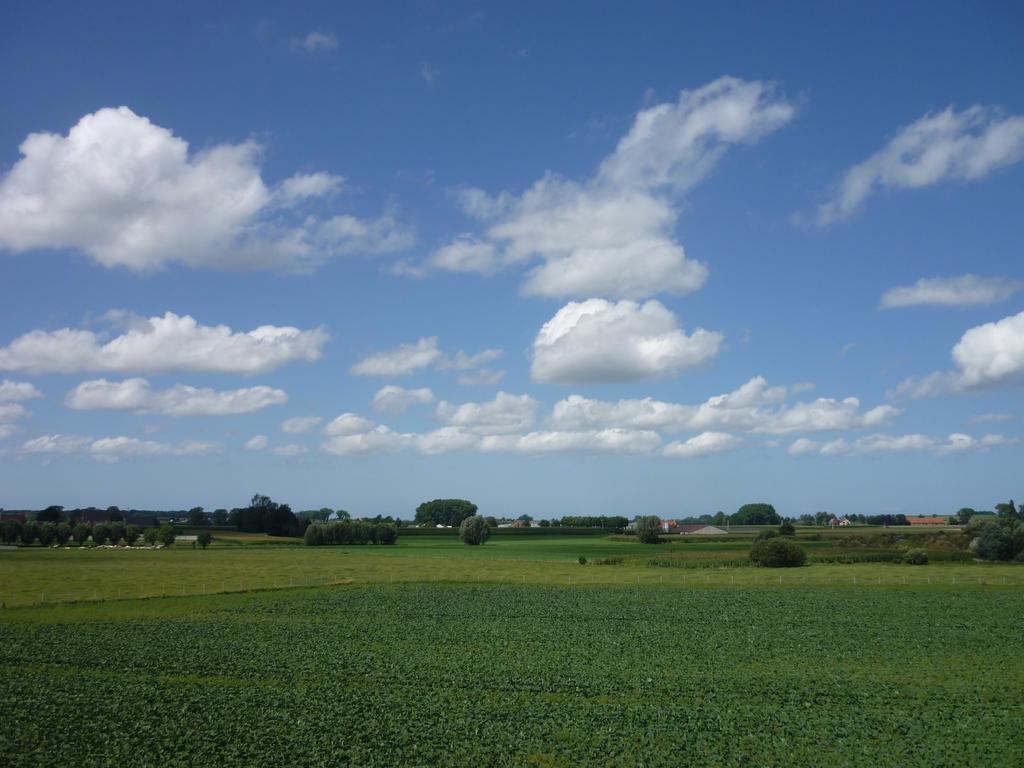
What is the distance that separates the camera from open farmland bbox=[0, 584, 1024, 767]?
2488 centimetres

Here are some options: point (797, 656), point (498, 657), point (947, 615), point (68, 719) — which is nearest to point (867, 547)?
point (947, 615)

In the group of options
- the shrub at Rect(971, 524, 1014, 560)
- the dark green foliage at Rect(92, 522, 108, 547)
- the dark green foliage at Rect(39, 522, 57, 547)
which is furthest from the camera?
the dark green foliage at Rect(92, 522, 108, 547)

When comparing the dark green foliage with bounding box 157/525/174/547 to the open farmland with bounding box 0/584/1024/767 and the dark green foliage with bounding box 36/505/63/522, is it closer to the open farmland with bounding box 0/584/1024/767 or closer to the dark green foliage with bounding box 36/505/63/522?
the dark green foliage with bounding box 36/505/63/522

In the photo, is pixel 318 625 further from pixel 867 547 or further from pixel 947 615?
pixel 867 547

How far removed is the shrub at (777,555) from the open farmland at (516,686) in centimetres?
4406

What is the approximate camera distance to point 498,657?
3875 centimetres

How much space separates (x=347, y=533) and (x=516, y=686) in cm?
13433

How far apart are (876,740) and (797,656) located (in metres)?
13.9

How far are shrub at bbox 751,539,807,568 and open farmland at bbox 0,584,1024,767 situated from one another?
44062 millimetres

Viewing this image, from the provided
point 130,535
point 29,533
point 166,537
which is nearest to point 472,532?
point 166,537

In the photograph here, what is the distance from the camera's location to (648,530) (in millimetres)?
160375

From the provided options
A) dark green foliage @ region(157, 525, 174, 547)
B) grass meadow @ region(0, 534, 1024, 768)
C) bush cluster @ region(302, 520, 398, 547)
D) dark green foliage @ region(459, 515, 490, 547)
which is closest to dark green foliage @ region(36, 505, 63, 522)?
dark green foliage @ region(157, 525, 174, 547)

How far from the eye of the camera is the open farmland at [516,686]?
24875 millimetres

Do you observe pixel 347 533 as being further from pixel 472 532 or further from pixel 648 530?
pixel 648 530
